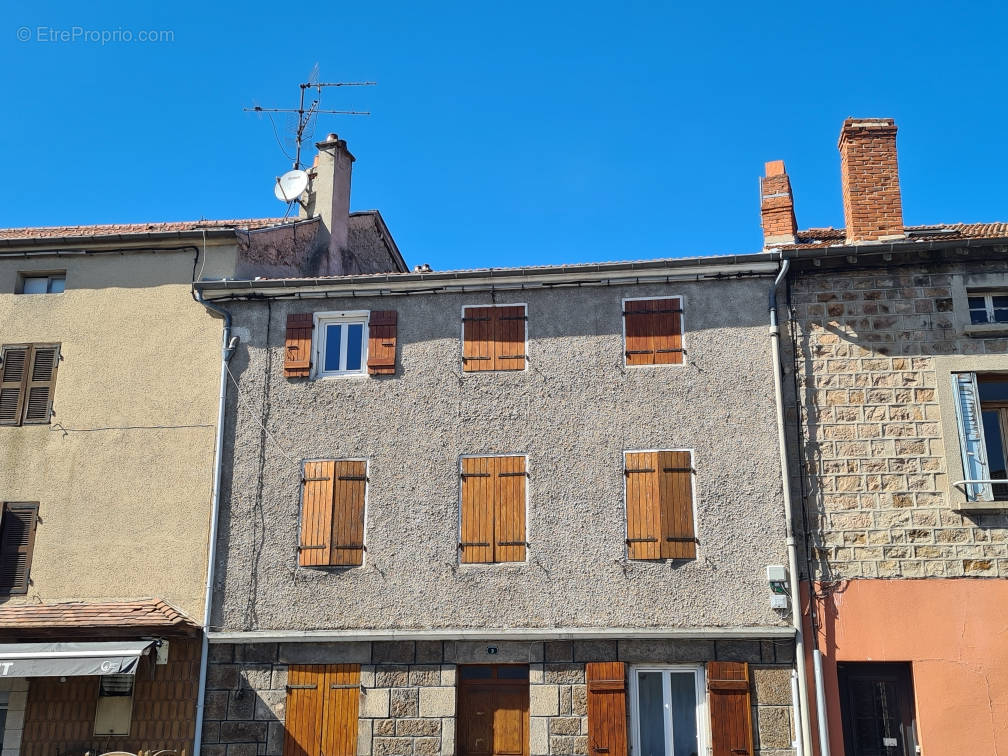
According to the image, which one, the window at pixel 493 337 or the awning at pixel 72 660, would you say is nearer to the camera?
the awning at pixel 72 660

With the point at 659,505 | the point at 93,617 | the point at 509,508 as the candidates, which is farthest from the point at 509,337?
the point at 93,617

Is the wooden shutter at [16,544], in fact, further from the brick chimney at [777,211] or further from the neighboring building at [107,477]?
the brick chimney at [777,211]

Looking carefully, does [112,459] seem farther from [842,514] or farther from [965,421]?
[965,421]

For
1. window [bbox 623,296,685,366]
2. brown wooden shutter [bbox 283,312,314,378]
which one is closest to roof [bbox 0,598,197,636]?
brown wooden shutter [bbox 283,312,314,378]

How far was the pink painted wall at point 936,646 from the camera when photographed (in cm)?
1287

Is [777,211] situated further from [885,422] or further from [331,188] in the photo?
[331,188]

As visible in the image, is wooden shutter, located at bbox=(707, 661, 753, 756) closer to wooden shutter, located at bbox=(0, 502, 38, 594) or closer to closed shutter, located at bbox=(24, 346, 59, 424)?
wooden shutter, located at bbox=(0, 502, 38, 594)

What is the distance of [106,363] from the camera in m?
15.8

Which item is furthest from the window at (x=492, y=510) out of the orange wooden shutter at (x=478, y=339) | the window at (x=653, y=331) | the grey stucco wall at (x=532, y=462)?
the window at (x=653, y=331)

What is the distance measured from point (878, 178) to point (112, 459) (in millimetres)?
11526

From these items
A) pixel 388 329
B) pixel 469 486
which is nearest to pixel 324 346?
pixel 388 329

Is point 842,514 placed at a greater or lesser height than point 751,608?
greater

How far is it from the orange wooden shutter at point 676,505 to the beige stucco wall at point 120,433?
6.18 metres

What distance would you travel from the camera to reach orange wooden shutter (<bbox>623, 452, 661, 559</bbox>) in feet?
45.4
